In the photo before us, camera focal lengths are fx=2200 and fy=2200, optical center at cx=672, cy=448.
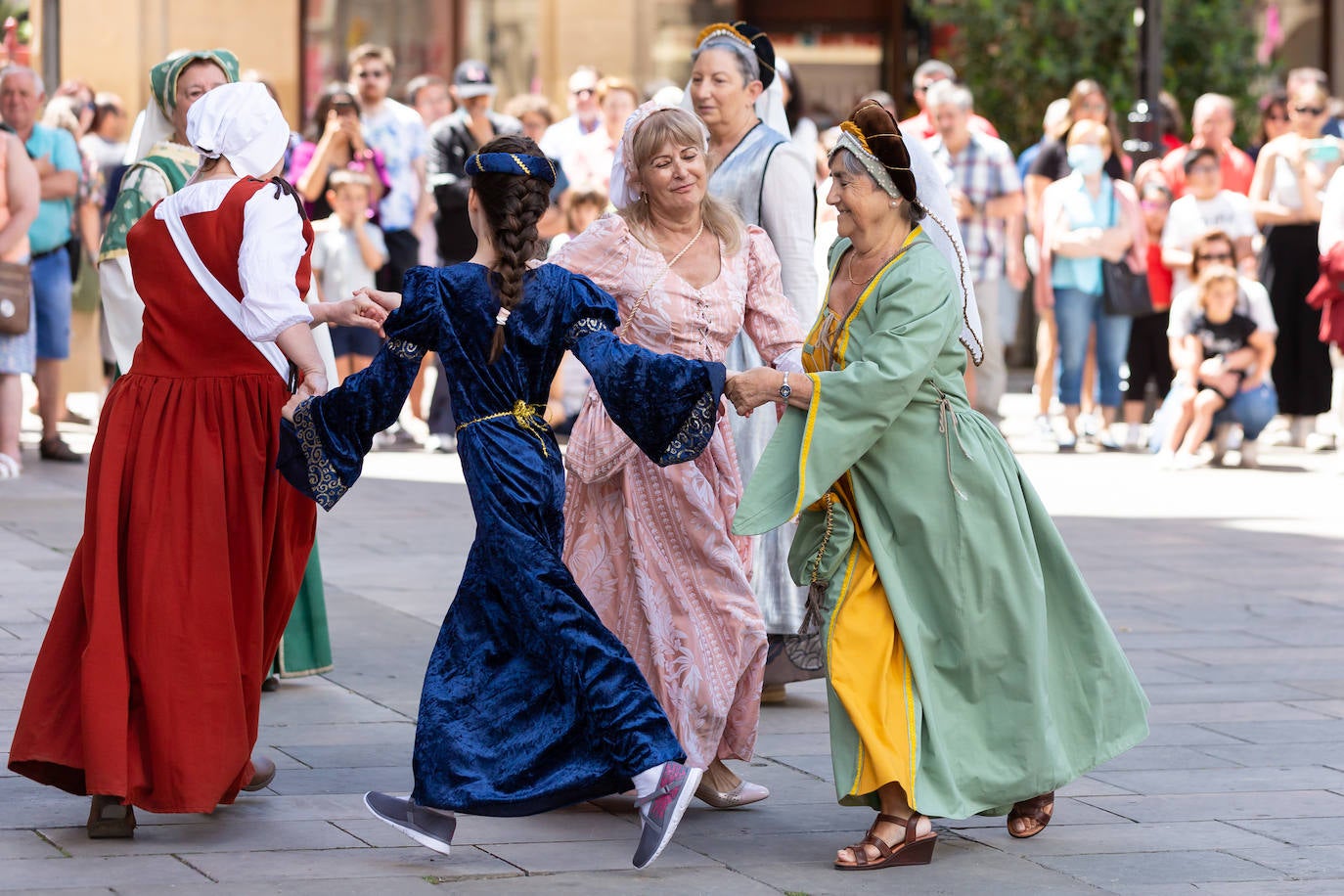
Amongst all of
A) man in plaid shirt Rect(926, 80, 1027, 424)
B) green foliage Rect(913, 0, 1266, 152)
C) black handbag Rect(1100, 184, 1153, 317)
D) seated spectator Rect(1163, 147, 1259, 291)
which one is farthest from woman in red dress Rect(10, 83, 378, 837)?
green foliage Rect(913, 0, 1266, 152)

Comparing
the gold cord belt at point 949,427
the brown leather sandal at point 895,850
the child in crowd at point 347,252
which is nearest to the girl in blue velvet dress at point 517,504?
the brown leather sandal at point 895,850

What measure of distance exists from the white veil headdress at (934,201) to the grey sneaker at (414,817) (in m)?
1.70

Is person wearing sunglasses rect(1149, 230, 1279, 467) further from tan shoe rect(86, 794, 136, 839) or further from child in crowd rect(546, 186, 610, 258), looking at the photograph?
tan shoe rect(86, 794, 136, 839)

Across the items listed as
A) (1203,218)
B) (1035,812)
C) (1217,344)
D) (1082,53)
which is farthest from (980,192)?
(1035,812)

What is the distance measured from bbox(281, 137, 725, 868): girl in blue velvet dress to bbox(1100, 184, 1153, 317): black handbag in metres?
9.04

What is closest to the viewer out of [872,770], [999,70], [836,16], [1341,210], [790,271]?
[872,770]

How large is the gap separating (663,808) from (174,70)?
279 centimetres

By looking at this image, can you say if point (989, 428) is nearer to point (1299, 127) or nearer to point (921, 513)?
point (921, 513)

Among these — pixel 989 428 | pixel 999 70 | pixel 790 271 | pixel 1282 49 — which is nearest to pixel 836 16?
pixel 999 70

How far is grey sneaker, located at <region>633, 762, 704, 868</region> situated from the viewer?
15.8 ft

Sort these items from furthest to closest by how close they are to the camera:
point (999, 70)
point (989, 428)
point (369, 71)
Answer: point (999, 70) → point (369, 71) → point (989, 428)

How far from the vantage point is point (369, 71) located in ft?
45.1

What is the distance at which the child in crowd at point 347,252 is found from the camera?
13172mm

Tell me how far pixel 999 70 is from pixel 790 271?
40.5 feet
